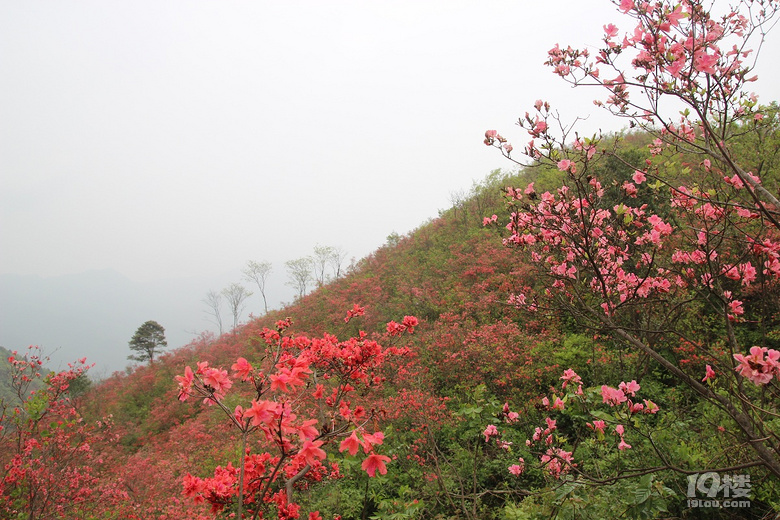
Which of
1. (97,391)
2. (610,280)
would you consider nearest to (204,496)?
(610,280)

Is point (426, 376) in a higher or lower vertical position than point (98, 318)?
lower

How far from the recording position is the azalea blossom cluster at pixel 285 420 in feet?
4.30

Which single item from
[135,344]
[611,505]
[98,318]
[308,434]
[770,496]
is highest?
[98,318]

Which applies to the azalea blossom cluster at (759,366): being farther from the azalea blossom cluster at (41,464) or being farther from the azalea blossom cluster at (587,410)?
the azalea blossom cluster at (41,464)

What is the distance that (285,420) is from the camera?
1320mm

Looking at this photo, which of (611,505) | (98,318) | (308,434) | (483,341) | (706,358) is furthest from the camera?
(98,318)

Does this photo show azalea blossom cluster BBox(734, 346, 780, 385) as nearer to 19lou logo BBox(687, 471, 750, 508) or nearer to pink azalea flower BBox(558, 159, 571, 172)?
pink azalea flower BBox(558, 159, 571, 172)

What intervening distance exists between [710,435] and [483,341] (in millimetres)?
3192

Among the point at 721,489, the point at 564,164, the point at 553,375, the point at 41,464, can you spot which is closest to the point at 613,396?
the point at 721,489

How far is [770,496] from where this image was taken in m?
2.29

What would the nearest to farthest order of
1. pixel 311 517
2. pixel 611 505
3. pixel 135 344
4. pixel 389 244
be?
pixel 311 517 → pixel 611 505 → pixel 389 244 → pixel 135 344

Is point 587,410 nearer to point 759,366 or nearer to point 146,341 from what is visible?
point 759,366

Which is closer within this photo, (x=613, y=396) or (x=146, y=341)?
(x=613, y=396)

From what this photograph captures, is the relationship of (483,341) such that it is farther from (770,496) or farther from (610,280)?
(770,496)
